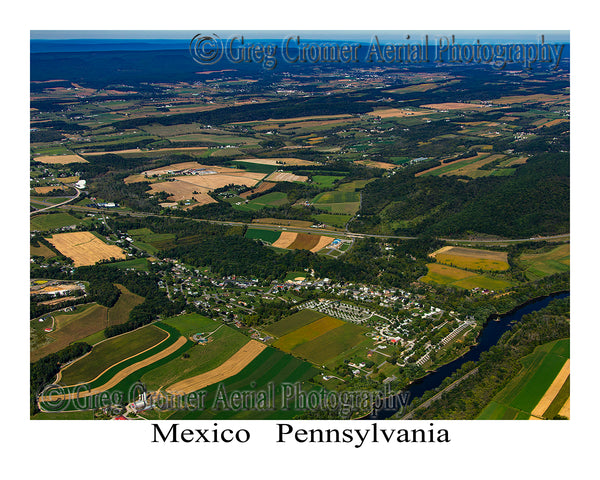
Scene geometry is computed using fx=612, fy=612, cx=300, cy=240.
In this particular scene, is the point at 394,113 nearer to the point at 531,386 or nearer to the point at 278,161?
the point at 278,161

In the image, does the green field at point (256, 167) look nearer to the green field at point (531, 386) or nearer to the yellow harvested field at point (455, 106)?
the green field at point (531, 386)

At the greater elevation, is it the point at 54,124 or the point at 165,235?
the point at 54,124

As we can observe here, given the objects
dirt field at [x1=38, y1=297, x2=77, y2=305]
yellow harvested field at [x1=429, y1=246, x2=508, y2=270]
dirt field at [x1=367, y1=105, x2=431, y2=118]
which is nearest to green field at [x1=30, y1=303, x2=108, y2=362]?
dirt field at [x1=38, y1=297, x2=77, y2=305]

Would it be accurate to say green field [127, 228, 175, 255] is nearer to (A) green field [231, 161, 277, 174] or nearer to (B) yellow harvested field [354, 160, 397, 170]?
(A) green field [231, 161, 277, 174]

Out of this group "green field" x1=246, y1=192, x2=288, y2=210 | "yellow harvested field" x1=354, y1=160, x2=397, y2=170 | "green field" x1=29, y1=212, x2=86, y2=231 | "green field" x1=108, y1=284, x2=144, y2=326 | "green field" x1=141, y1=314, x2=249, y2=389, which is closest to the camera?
"green field" x1=141, y1=314, x2=249, y2=389

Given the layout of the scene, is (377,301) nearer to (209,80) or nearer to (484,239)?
(484,239)

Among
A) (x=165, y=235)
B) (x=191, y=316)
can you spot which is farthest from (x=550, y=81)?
(x=191, y=316)
